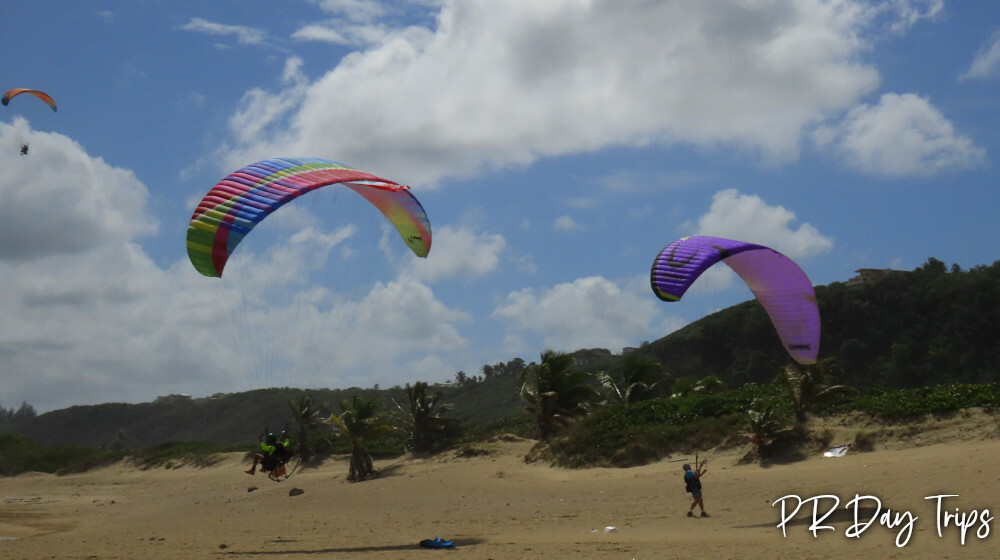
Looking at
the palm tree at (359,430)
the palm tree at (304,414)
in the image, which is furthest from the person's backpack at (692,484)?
the palm tree at (304,414)

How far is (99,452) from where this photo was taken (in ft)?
153

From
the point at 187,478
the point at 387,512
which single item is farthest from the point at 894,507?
the point at 187,478

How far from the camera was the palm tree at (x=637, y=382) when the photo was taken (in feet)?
98.5

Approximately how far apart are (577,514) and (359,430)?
12.4m

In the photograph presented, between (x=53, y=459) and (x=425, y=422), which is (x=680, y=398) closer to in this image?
(x=425, y=422)

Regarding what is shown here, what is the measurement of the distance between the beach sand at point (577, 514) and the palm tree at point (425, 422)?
8.89 feet

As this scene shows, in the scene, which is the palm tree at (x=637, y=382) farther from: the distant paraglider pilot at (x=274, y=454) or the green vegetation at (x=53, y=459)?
the green vegetation at (x=53, y=459)

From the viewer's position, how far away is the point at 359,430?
28719 mm

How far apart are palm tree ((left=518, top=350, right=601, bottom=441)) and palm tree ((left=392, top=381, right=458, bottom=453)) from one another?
3.90 metres

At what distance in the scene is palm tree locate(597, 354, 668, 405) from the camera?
3002 centimetres

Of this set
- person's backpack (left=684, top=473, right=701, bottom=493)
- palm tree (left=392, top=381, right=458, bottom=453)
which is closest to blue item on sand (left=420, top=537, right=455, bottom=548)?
person's backpack (left=684, top=473, right=701, bottom=493)

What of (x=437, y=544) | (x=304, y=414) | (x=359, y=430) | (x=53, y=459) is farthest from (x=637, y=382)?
(x=53, y=459)

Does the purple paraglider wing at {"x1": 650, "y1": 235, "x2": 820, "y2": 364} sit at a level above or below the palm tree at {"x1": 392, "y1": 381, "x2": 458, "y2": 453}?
above

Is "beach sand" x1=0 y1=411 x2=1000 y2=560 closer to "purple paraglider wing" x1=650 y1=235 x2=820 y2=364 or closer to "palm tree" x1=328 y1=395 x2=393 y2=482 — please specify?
"palm tree" x1=328 y1=395 x2=393 y2=482
